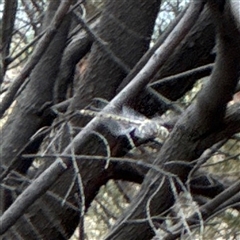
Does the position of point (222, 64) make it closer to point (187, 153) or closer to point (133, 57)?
point (187, 153)

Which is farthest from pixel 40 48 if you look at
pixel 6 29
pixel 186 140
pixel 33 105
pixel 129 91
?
pixel 33 105

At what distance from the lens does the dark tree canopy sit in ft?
6.93

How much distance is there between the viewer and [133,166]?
2.74m

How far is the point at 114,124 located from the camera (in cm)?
197

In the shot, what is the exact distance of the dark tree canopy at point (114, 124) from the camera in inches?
83.1

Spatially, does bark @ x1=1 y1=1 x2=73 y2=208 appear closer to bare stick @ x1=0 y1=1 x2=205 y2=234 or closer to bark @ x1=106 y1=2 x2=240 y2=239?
bark @ x1=106 y1=2 x2=240 y2=239

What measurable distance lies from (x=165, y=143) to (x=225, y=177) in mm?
505

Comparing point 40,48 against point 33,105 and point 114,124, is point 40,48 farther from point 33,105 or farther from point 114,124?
point 33,105

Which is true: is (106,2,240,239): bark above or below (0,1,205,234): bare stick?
below

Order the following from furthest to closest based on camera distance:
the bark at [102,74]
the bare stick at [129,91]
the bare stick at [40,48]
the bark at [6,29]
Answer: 1. the bark at [102,74]
2. the bark at [6,29]
3. the bare stick at [40,48]
4. the bare stick at [129,91]

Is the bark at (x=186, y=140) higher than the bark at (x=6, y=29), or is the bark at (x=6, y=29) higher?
the bark at (x=6, y=29)

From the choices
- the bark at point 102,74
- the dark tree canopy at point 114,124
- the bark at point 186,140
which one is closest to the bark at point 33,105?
the dark tree canopy at point 114,124

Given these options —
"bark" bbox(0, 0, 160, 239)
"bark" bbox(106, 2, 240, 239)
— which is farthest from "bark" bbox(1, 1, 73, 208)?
"bark" bbox(106, 2, 240, 239)

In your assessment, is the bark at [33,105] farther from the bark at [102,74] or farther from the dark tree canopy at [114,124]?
the bark at [102,74]
